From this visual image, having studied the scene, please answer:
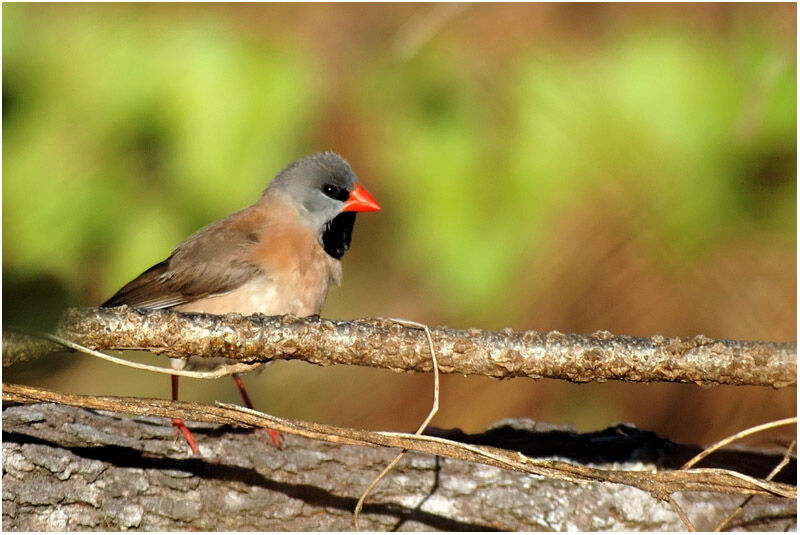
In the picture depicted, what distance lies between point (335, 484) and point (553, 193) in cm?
152

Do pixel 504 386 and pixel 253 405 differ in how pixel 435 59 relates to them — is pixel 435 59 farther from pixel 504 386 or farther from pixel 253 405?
pixel 253 405

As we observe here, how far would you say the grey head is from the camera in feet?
14.3

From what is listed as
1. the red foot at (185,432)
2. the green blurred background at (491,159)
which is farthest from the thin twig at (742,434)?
the red foot at (185,432)

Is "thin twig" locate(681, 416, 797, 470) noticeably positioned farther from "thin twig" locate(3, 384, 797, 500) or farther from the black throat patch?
the black throat patch

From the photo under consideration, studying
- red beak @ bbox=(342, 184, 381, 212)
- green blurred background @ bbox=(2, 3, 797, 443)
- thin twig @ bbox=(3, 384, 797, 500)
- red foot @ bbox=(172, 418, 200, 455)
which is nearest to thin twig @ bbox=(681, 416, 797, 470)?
thin twig @ bbox=(3, 384, 797, 500)

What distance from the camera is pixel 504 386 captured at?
424 cm

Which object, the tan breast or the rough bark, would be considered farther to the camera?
the tan breast

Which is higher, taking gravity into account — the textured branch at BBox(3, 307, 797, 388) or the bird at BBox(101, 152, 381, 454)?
the bird at BBox(101, 152, 381, 454)

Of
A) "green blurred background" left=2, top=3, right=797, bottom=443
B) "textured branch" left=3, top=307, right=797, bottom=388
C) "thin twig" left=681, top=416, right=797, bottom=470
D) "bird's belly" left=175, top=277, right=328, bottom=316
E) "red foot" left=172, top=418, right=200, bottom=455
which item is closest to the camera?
"thin twig" left=681, top=416, right=797, bottom=470

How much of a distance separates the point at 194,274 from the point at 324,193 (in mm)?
762

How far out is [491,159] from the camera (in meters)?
3.76

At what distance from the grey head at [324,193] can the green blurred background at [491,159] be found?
194mm

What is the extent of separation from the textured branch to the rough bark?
70 cm

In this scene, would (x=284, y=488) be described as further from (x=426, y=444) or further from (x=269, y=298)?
(x=269, y=298)
